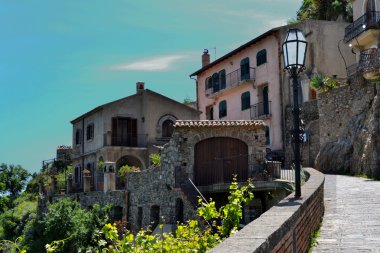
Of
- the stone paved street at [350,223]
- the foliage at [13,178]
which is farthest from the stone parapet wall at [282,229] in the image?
the foliage at [13,178]

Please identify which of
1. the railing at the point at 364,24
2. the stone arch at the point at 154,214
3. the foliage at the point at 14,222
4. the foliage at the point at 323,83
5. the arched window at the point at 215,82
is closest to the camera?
the stone arch at the point at 154,214

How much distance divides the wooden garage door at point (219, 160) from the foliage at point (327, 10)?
65.4ft

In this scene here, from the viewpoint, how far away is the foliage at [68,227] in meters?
22.6

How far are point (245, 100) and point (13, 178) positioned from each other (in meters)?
33.2

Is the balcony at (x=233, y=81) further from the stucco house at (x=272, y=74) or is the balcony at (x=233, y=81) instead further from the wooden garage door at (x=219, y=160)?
the wooden garage door at (x=219, y=160)

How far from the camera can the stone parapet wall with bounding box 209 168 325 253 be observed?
433cm

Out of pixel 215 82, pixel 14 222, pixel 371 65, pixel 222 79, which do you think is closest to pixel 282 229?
pixel 371 65

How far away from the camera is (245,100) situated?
35.4m

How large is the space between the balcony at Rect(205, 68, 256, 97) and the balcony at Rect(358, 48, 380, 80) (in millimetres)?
11008

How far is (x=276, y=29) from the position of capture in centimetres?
3148

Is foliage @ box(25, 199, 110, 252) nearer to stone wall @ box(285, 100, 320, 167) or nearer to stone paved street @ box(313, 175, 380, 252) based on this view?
stone wall @ box(285, 100, 320, 167)

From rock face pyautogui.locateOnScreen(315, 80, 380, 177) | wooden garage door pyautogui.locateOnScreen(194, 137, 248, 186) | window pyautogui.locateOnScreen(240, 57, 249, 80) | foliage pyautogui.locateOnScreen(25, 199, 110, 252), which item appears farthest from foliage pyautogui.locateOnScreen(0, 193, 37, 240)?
rock face pyautogui.locateOnScreen(315, 80, 380, 177)

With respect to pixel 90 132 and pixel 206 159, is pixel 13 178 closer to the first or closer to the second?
pixel 90 132

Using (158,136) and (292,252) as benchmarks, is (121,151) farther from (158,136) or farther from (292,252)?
(292,252)
